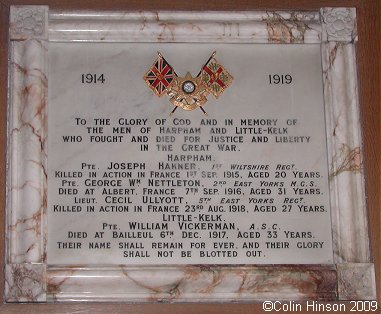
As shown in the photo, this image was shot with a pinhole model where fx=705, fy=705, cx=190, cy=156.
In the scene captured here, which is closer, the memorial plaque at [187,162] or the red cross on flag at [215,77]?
the memorial plaque at [187,162]

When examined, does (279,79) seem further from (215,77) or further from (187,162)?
(187,162)

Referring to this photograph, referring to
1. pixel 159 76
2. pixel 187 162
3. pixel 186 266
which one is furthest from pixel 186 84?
pixel 186 266

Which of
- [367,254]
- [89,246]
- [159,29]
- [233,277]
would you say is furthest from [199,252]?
[159,29]

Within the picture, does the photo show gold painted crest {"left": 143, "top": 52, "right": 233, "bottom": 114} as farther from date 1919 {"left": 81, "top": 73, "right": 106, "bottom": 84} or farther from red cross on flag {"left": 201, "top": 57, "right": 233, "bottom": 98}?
date 1919 {"left": 81, "top": 73, "right": 106, "bottom": 84}

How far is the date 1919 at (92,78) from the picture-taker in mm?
4801

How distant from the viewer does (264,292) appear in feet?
14.7

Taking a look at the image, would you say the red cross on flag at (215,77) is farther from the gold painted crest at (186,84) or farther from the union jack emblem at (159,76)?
the union jack emblem at (159,76)

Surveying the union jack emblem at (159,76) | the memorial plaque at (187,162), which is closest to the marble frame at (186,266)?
the memorial plaque at (187,162)

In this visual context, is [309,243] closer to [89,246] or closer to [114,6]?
[89,246]

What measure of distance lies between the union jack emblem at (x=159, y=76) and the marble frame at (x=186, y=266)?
0.61 feet

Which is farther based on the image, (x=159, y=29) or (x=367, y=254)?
(x=159, y=29)

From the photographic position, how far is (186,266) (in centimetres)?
449

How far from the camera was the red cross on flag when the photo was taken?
4828 millimetres

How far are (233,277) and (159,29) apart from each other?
1767 mm
